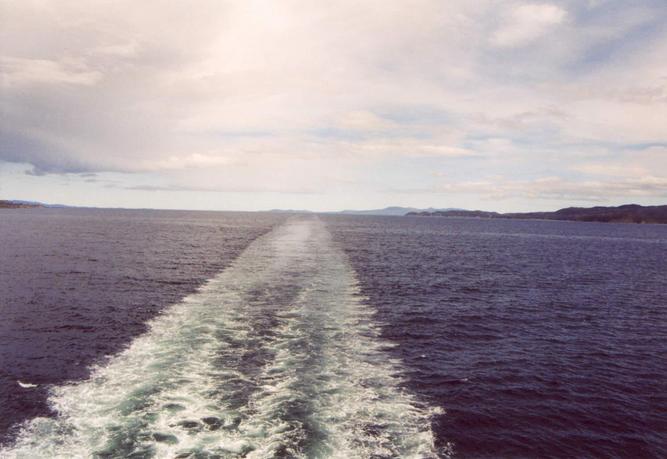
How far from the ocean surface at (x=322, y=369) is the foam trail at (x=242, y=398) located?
3.8 inches

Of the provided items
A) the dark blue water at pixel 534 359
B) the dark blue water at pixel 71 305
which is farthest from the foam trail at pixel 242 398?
the dark blue water at pixel 534 359

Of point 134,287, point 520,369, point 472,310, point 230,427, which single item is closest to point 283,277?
point 134,287

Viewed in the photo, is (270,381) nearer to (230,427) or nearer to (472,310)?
(230,427)

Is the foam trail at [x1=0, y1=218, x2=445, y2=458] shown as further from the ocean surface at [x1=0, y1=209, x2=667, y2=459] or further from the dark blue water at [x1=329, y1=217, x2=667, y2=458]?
the dark blue water at [x1=329, y1=217, x2=667, y2=458]

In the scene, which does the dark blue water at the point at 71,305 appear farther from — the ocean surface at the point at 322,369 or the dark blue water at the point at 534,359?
the dark blue water at the point at 534,359

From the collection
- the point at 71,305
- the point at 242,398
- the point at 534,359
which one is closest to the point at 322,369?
the point at 242,398

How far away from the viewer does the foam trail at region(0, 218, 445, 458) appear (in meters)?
15.9

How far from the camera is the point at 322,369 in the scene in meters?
23.3

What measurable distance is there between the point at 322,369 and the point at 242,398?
5.14m

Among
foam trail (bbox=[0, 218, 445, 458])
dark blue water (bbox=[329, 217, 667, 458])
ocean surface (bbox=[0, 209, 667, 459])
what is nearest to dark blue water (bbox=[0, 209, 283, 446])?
ocean surface (bbox=[0, 209, 667, 459])

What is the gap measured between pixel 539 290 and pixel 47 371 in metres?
49.4

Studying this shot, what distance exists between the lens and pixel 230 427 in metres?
17.1

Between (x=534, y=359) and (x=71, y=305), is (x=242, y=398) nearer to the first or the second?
(x=534, y=359)

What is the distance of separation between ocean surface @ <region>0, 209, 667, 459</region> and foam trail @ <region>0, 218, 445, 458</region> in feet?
0.31
